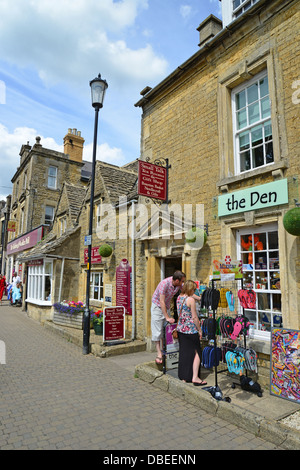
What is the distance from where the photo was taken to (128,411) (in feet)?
14.8

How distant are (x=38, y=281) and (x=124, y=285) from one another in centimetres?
712

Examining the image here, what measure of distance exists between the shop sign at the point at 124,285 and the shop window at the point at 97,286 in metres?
2.30

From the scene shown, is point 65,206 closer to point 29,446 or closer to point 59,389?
point 59,389

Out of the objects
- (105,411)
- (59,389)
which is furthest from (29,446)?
(59,389)

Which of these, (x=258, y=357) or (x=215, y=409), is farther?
(x=258, y=357)

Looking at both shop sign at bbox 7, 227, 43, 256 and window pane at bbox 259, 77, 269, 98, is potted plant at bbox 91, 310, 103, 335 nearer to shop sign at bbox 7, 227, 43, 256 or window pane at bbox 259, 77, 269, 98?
window pane at bbox 259, 77, 269, 98

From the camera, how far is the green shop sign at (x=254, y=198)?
5.45m

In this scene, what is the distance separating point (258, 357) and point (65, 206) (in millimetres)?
13791

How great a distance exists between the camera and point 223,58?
23.5ft

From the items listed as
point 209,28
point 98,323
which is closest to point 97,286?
point 98,323

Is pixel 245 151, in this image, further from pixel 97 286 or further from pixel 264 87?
pixel 97 286

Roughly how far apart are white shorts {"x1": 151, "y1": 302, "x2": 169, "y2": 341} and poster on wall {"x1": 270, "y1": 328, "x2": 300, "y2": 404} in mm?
2294

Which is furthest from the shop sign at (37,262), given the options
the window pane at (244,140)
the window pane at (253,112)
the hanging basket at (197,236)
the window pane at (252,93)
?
the window pane at (252,93)

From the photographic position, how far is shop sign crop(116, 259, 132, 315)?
9.33 m
